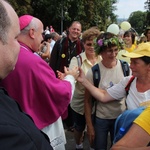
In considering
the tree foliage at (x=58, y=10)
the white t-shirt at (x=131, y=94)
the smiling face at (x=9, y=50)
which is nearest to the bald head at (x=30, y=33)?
the white t-shirt at (x=131, y=94)

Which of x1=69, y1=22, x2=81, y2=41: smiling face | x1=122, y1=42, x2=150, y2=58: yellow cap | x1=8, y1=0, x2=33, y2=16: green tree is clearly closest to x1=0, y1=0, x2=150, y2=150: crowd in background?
x1=122, y1=42, x2=150, y2=58: yellow cap

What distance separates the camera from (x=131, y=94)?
2.39 meters

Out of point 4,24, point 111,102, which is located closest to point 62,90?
point 111,102

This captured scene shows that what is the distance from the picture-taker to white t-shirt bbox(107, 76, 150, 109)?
229cm

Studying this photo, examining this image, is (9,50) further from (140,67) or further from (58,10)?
(58,10)

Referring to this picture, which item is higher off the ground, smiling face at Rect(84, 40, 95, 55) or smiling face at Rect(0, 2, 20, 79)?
smiling face at Rect(0, 2, 20, 79)

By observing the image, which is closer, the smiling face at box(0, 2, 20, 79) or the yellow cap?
the smiling face at box(0, 2, 20, 79)

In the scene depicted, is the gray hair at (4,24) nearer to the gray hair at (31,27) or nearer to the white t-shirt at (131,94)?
the gray hair at (31,27)

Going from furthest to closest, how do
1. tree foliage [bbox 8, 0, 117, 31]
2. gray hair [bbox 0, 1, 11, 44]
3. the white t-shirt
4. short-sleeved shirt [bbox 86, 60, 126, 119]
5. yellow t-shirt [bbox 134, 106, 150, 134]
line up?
tree foliage [bbox 8, 0, 117, 31]
short-sleeved shirt [bbox 86, 60, 126, 119]
the white t-shirt
yellow t-shirt [bbox 134, 106, 150, 134]
gray hair [bbox 0, 1, 11, 44]

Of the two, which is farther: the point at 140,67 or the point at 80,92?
the point at 80,92

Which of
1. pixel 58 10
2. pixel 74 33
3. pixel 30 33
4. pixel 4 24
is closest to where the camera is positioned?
pixel 4 24

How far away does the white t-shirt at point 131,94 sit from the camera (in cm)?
229

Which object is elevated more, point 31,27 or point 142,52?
point 31,27

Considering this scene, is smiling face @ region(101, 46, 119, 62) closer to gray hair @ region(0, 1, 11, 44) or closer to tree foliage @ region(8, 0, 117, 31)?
gray hair @ region(0, 1, 11, 44)
